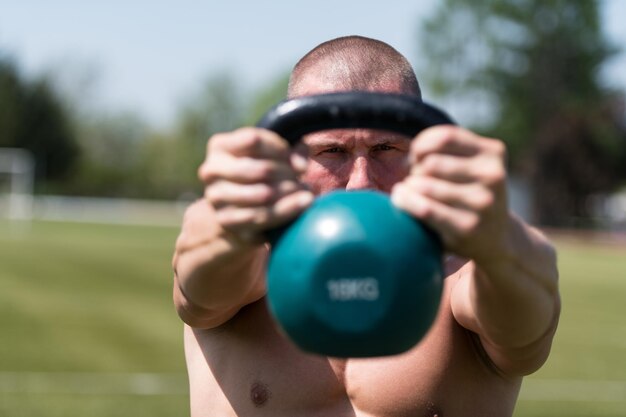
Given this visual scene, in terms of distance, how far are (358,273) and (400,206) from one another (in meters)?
0.15

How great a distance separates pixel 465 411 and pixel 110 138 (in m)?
102

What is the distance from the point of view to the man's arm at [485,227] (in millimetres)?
1719

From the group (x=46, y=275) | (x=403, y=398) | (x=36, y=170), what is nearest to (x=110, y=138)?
(x=36, y=170)

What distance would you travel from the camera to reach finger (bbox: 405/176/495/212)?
1712mm

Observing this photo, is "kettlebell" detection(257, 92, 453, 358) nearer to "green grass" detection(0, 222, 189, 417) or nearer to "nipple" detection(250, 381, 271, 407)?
"nipple" detection(250, 381, 271, 407)

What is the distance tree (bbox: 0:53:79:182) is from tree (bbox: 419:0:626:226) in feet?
83.1

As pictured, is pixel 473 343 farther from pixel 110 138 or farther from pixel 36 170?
pixel 110 138

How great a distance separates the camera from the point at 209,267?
2096 mm

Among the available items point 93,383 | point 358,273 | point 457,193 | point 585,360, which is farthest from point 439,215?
point 585,360

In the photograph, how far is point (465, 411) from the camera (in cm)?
279

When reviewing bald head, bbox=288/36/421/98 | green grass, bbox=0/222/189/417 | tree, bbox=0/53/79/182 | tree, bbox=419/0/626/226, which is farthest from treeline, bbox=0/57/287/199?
bald head, bbox=288/36/421/98

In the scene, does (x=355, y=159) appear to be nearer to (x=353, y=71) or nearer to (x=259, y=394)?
(x=353, y=71)

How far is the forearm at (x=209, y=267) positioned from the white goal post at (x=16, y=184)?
4772 centimetres

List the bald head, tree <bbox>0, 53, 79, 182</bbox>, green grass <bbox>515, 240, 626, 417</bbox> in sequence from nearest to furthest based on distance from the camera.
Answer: the bald head < green grass <bbox>515, 240, 626, 417</bbox> < tree <bbox>0, 53, 79, 182</bbox>
